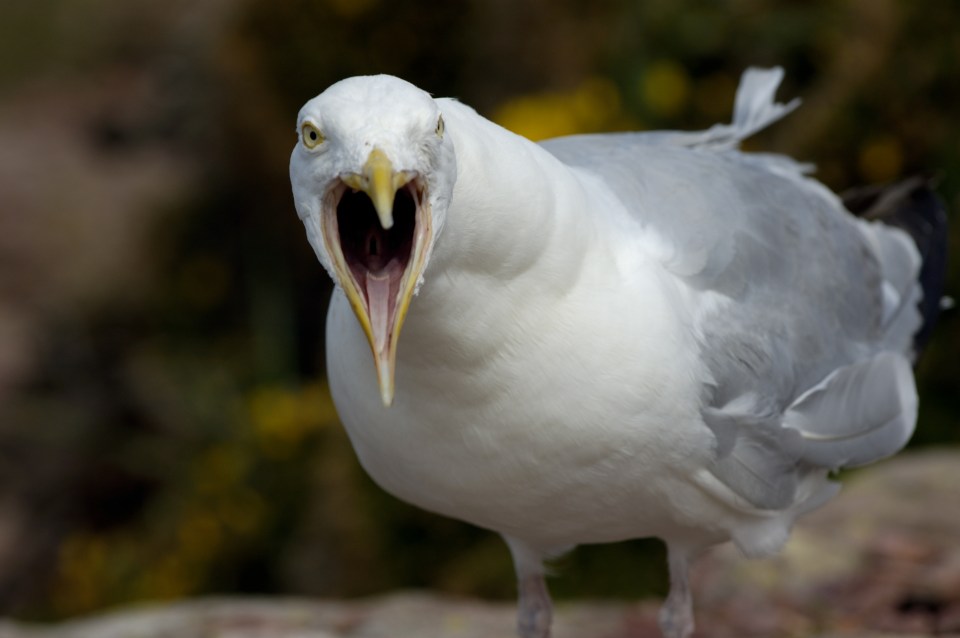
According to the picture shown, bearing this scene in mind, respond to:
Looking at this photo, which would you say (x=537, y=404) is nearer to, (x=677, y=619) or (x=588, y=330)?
(x=588, y=330)

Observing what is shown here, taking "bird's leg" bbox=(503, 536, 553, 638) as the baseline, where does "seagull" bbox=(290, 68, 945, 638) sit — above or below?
above

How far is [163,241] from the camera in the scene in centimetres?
735

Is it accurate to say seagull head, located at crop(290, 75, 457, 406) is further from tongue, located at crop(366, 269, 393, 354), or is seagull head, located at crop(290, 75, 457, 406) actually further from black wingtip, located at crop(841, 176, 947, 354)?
black wingtip, located at crop(841, 176, 947, 354)

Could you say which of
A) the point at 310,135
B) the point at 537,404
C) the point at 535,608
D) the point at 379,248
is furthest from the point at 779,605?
the point at 310,135

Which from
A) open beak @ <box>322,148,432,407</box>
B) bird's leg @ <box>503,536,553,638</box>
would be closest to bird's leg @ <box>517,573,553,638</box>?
bird's leg @ <box>503,536,553,638</box>

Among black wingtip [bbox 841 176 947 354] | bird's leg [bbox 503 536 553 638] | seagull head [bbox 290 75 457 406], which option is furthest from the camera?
black wingtip [bbox 841 176 947 354]

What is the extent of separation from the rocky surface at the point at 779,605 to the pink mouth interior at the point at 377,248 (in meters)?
2.09

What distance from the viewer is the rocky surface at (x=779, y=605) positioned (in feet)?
13.6

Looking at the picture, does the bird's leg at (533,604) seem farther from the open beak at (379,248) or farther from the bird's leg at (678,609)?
the open beak at (379,248)

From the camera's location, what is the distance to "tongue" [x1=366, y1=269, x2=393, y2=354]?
226cm

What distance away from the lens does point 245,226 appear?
7.35 metres

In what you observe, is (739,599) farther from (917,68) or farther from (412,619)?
(917,68)

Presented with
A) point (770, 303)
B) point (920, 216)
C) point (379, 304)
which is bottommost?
point (920, 216)

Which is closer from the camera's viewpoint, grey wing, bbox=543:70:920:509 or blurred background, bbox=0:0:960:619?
grey wing, bbox=543:70:920:509
